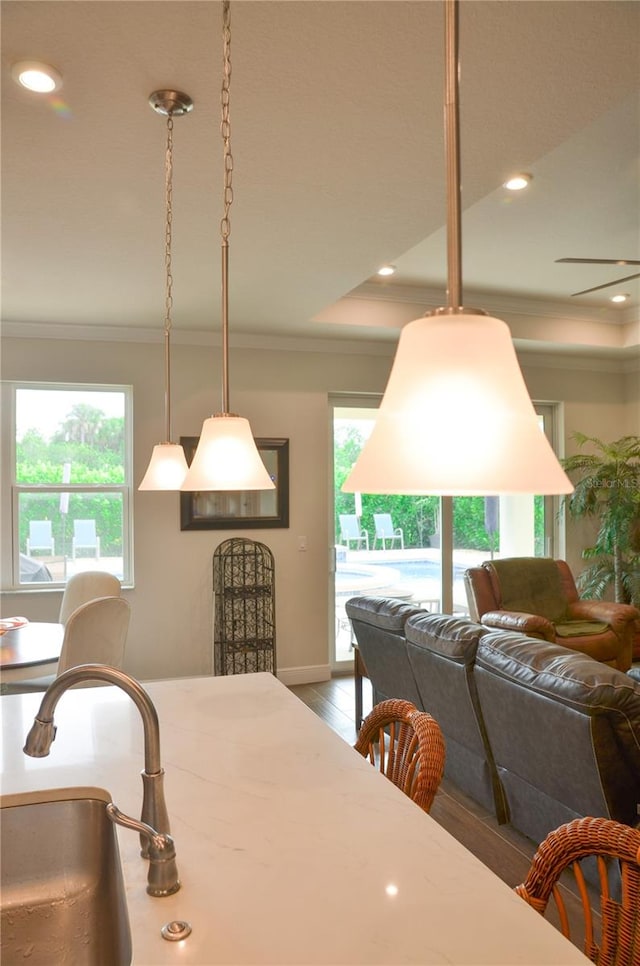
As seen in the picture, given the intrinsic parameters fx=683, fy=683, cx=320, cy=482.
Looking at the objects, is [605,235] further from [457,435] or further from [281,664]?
[457,435]

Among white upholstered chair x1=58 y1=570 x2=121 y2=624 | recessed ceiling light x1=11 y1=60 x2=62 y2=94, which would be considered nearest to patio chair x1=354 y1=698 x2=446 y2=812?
recessed ceiling light x1=11 y1=60 x2=62 y2=94

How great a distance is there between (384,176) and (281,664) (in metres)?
3.90

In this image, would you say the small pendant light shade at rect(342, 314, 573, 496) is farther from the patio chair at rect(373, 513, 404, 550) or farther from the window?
the patio chair at rect(373, 513, 404, 550)

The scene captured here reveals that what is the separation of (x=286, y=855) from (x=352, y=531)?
15.3ft

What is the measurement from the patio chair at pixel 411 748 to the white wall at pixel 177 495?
11.8 feet

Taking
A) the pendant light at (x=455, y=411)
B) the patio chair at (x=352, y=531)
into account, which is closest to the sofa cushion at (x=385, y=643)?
the patio chair at (x=352, y=531)

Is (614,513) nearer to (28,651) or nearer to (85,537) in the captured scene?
(85,537)

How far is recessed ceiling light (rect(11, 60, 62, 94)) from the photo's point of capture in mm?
1798

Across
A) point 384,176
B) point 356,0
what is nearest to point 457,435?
point 356,0

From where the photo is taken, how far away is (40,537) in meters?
4.88

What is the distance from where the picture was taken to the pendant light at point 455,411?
63cm

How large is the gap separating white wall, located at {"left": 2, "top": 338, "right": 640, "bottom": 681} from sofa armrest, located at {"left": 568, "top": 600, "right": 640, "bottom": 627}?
2004mm

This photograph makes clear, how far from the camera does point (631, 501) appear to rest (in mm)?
5781

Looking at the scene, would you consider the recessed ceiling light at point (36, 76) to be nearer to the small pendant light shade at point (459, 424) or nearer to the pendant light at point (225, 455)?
the pendant light at point (225, 455)
